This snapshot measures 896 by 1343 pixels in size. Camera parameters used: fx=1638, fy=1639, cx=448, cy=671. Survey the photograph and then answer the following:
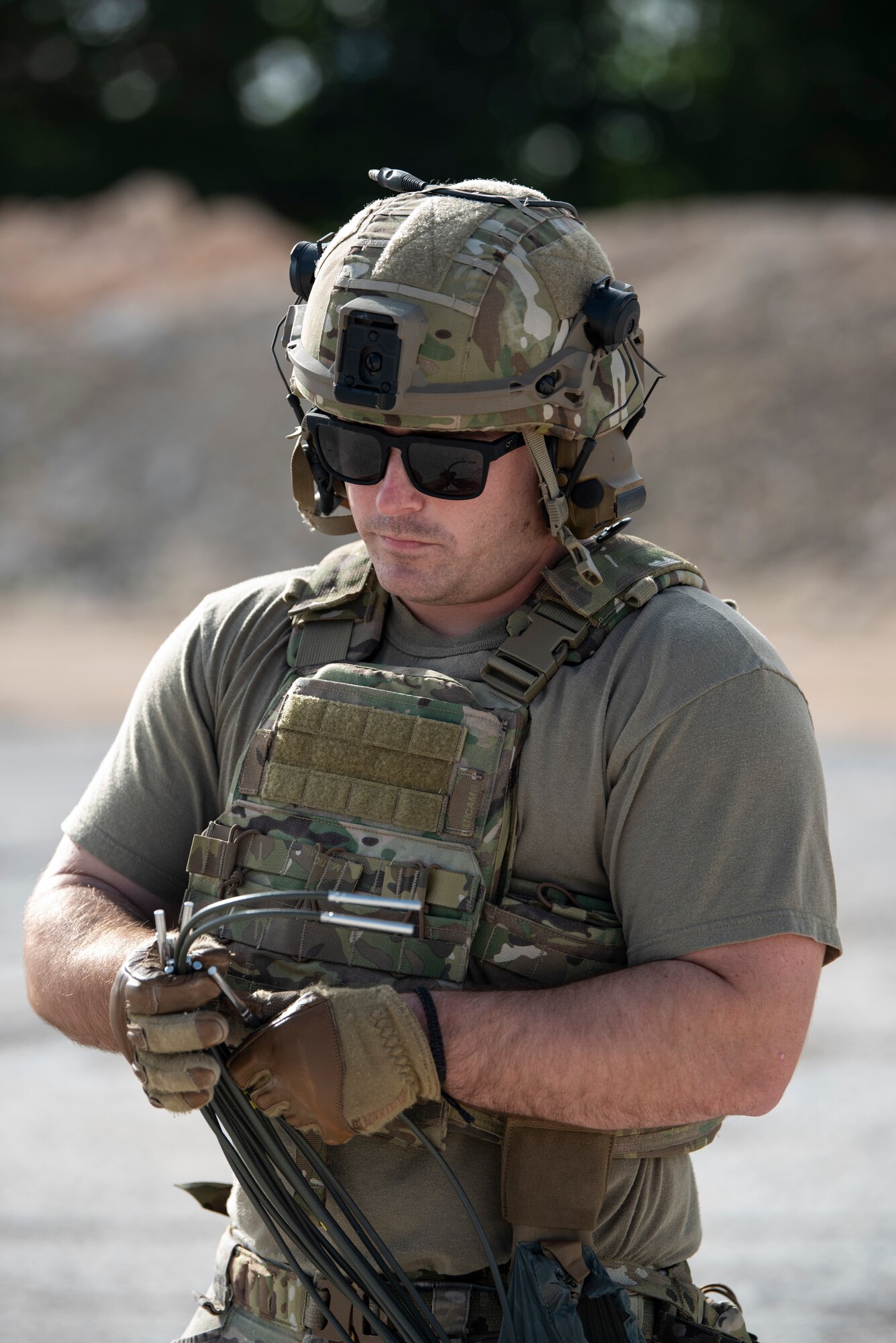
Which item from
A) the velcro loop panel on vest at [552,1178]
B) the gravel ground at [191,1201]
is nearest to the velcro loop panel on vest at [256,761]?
the velcro loop panel on vest at [552,1178]

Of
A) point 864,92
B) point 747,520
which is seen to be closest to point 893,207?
point 864,92

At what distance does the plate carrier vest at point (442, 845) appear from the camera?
244cm

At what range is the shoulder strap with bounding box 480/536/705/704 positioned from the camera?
2.51 metres

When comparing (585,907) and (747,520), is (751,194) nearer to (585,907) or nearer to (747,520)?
(747,520)

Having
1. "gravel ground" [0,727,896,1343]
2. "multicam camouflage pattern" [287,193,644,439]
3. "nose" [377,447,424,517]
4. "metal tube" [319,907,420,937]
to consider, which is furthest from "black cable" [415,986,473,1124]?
"gravel ground" [0,727,896,1343]

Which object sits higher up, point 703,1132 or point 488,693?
A: point 488,693

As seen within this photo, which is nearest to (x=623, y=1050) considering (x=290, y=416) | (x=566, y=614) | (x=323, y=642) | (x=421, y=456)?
(x=566, y=614)

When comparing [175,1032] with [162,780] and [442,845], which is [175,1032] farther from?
[162,780]

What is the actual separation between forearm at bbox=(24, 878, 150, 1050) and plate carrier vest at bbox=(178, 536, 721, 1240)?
15 cm

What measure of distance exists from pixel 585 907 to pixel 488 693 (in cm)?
37

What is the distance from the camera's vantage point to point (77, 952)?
261 centimetres

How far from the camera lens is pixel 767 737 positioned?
2.35m

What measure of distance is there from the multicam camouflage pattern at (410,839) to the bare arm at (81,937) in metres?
0.16

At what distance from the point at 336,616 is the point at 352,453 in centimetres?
29
